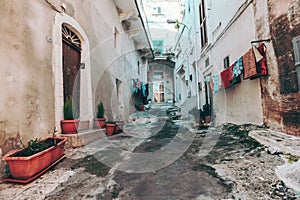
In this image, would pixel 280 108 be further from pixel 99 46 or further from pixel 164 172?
pixel 99 46

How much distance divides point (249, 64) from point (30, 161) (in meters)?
4.29

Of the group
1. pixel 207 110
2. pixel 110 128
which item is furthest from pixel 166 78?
pixel 110 128

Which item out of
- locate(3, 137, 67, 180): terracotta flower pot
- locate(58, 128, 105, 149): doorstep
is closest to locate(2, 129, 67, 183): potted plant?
locate(3, 137, 67, 180): terracotta flower pot

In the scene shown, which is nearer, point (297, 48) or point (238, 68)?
point (297, 48)

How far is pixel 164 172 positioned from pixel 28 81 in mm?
2510

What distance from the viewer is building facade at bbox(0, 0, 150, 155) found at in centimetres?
244

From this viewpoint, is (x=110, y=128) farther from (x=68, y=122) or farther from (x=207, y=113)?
(x=207, y=113)

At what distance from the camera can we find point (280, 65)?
3.17 m

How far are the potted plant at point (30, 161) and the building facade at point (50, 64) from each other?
→ 27cm

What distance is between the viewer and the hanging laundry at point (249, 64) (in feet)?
12.1

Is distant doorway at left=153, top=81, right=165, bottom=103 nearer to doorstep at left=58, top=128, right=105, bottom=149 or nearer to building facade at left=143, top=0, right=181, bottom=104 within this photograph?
building facade at left=143, top=0, right=181, bottom=104

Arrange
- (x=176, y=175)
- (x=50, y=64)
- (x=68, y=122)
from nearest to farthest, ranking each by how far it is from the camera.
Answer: (x=176, y=175) → (x=50, y=64) → (x=68, y=122)

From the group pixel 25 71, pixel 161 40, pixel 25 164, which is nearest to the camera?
pixel 25 164

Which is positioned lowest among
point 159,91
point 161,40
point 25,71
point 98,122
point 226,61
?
point 98,122
